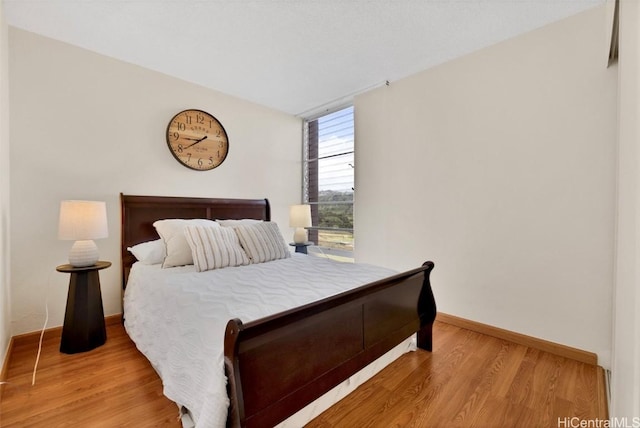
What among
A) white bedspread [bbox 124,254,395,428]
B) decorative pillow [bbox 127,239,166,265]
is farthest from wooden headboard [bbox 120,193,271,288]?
white bedspread [bbox 124,254,395,428]

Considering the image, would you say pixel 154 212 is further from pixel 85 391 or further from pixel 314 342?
pixel 314 342

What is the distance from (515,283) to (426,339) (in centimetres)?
93

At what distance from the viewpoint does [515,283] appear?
2.38 meters

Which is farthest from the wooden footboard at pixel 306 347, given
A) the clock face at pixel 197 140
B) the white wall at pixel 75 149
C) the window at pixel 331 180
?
the clock face at pixel 197 140

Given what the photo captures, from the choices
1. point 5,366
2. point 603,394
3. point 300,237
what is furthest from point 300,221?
point 603,394

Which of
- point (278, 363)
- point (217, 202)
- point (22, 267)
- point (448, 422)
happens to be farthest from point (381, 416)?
point (22, 267)

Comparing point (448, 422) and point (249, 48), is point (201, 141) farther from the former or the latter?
point (448, 422)

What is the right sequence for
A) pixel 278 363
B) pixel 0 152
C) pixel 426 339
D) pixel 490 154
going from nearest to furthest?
pixel 278 363 → pixel 0 152 → pixel 426 339 → pixel 490 154

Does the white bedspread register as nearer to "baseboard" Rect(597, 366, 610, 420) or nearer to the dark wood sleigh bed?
the dark wood sleigh bed

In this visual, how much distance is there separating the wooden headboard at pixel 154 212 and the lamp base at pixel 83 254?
45 centimetres

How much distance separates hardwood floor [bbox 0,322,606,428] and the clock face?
6.39 ft

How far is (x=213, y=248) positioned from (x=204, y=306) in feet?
2.98

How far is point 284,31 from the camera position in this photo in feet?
7.48

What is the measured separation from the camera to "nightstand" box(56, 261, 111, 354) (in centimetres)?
214
